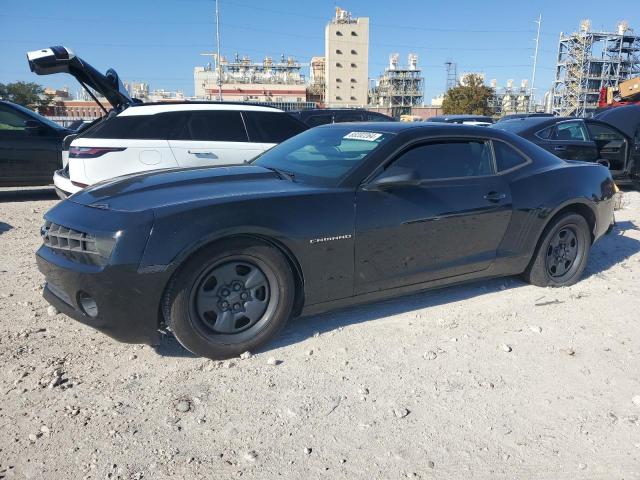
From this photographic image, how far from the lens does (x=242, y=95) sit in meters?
95.3

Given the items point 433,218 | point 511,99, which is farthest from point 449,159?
point 511,99

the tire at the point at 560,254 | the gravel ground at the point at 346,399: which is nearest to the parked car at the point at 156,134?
the gravel ground at the point at 346,399

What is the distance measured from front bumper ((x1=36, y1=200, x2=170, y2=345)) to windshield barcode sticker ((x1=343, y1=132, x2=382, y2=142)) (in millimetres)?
1781

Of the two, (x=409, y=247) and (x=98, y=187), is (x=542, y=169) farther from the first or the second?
(x=98, y=187)

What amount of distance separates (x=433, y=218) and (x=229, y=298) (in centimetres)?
160

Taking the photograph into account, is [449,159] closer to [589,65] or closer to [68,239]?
[68,239]

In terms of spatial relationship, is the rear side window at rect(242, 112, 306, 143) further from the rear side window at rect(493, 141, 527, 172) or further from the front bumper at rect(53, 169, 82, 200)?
the rear side window at rect(493, 141, 527, 172)

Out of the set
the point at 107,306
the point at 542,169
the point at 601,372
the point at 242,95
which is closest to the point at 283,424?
the point at 107,306

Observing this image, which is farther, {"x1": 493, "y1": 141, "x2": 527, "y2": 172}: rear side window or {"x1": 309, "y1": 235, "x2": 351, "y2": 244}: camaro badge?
{"x1": 493, "y1": 141, "x2": 527, "y2": 172}: rear side window

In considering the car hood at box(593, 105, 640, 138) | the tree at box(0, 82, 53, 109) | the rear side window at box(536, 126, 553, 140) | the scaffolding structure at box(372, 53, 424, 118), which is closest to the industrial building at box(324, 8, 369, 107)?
the scaffolding structure at box(372, 53, 424, 118)

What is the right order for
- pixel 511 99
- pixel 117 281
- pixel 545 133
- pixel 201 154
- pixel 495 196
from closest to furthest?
pixel 117 281 < pixel 495 196 < pixel 201 154 < pixel 545 133 < pixel 511 99

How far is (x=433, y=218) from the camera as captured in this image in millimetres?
3652

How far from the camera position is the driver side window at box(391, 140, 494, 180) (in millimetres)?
3762

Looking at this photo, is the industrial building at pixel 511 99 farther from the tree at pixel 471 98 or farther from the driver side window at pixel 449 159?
the driver side window at pixel 449 159
